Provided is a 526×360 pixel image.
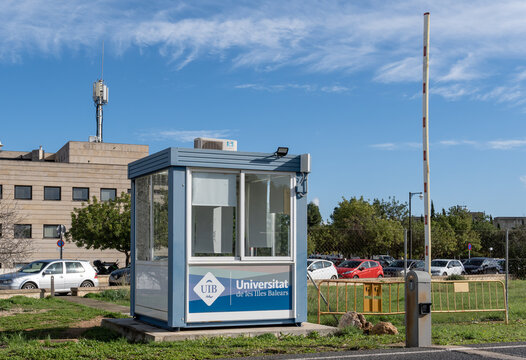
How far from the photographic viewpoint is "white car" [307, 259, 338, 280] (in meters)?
33.9

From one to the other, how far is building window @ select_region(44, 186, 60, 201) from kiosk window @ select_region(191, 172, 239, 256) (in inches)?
2084

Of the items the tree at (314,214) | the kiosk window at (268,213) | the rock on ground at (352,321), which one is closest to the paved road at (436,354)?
the rock on ground at (352,321)

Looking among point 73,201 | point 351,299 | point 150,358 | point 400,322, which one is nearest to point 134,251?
point 150,358

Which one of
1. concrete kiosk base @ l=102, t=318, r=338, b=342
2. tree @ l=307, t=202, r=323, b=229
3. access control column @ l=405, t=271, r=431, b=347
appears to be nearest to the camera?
access control column @ l=405, t=271, r=431, b=347

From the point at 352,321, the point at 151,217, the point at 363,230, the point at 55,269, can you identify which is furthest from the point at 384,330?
the point at 363,230

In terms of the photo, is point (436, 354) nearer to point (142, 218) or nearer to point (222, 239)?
point (222, 239)

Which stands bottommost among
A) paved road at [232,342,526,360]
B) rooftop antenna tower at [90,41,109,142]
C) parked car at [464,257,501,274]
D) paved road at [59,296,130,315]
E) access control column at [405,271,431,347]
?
parked car at [464,257,501,274]

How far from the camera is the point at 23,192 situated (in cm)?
6025

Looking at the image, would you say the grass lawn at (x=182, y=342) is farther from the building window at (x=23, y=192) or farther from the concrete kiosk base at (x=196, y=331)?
the building window at (x=23, y=192)

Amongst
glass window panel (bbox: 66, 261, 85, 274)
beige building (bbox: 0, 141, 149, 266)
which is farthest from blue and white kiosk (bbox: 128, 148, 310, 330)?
beige building (bbox: 0, 141, 149, 266)

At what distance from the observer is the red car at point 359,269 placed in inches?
1490

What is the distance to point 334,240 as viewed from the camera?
3928cm

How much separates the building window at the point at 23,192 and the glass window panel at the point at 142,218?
50682 millimetres

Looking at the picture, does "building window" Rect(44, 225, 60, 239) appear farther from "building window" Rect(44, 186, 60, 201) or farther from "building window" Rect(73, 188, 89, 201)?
"building window" Rect(73, 188, 89, 201)
